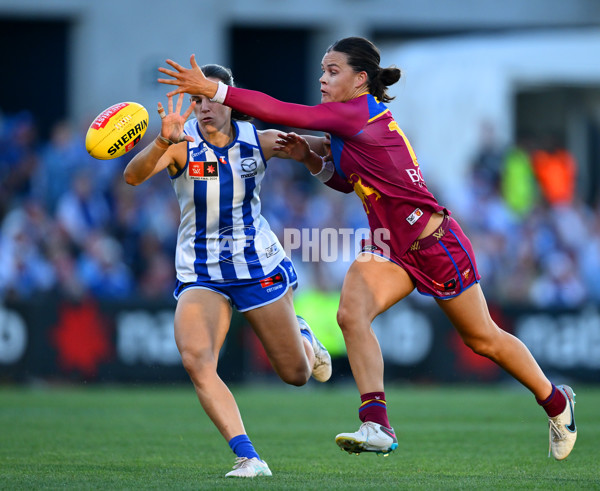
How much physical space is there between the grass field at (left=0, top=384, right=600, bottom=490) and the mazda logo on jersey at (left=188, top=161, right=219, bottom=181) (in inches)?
65.5

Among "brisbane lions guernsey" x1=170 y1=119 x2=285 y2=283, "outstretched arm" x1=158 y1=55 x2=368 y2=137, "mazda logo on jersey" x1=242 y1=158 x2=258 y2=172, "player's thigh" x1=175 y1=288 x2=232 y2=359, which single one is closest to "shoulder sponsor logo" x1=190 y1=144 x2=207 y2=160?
"brisbane lions guernsey" x1=170 y1=119 x2=285 y2=283

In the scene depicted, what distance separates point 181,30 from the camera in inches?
768

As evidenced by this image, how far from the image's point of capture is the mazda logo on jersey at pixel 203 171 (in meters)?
6.47

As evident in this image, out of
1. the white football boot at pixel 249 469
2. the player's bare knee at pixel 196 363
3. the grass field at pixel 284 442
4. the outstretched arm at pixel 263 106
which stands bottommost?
the grass field at pixel 284 442

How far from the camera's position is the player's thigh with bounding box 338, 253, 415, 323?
6.11 metres

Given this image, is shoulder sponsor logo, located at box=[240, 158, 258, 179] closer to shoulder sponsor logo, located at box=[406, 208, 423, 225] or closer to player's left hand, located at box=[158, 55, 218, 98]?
player's left hand, located at box=[158, 55, 218, 98]

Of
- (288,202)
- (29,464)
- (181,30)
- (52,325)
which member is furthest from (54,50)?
(29,464)

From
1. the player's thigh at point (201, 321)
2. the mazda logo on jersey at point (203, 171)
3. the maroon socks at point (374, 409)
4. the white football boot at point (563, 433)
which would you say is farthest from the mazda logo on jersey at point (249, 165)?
the white football boot at point (563, 433)

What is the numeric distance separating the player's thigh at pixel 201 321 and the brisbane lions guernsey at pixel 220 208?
13 centimetres

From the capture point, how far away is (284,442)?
810cm

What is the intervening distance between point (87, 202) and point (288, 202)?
9.05 feet

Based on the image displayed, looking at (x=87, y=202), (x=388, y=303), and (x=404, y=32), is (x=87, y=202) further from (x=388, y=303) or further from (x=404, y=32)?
(x=404, y=32)

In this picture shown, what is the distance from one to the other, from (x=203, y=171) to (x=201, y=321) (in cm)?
86

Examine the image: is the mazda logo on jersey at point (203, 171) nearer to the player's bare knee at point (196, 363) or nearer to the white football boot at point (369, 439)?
the player's bare knee at point (196, 363)
